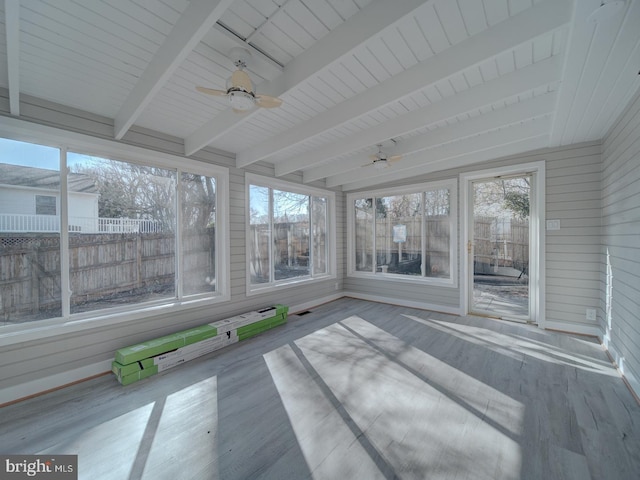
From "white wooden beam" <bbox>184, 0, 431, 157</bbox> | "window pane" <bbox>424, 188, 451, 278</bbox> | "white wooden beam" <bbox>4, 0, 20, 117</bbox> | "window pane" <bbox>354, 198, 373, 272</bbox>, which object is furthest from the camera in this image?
"window pane" <bbox>354, 198, 373, 272</bbox>

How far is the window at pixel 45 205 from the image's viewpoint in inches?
97.0

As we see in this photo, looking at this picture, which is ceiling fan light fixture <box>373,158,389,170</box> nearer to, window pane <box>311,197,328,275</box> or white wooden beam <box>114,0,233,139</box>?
window pane <box>311,197,328,275</box>

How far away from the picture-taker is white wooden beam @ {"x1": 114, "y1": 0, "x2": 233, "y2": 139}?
56.6 inches

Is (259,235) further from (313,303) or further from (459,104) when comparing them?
(459,104)

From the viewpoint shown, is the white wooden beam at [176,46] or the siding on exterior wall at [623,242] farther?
the siding on exterior wall at [623,242]

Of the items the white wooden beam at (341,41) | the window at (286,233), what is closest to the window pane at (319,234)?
the window at (286,233)

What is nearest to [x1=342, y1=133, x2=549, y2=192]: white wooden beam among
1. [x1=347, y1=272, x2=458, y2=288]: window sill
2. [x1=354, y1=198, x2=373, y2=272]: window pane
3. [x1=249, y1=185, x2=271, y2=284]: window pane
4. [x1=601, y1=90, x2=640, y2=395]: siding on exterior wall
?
[x1=354, y1=198, x2=373, y2=272]: window pane

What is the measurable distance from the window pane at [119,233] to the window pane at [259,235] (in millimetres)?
1181

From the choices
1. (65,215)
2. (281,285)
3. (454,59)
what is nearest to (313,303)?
(281,285)

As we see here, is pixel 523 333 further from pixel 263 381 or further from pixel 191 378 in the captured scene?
pixel 191 378

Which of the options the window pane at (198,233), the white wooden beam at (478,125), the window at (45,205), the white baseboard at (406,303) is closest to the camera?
the window at (45,205)

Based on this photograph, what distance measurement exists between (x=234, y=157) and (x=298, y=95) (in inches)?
71.2

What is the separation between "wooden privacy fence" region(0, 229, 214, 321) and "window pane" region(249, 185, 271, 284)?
0.72 meters

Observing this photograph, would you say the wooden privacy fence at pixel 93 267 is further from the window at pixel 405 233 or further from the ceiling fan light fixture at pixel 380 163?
the window at pixel 405 233
